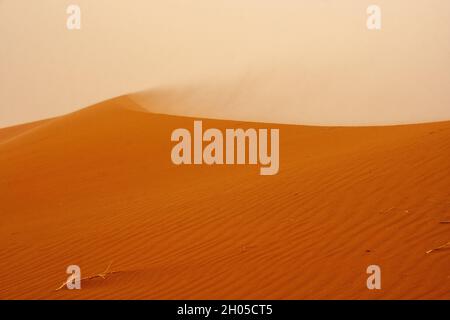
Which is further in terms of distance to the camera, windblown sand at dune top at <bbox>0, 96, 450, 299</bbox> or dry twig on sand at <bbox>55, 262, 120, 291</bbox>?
dry twig on sand at <bbox>55, 262, 120, 291</bbox>

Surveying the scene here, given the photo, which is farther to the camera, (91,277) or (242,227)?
(242,227)

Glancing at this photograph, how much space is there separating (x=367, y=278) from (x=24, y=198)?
7.00 metres

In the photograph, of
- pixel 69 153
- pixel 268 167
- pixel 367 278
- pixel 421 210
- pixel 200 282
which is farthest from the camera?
pixel 69 153

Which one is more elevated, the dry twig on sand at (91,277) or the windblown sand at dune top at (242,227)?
the windblown sand at dune top at (242,227)

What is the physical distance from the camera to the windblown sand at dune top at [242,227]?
4.98 meters

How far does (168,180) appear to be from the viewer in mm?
9625

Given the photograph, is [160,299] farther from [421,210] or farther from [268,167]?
[268,167]

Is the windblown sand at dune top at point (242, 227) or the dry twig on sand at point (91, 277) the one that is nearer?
the windblown sand at dune top at point (242, 227)

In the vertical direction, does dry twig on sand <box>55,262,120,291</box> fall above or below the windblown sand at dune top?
below

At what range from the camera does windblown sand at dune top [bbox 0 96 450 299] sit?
4980 millimetres

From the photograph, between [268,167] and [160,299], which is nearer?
[160,299]

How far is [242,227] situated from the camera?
20.6 ft
